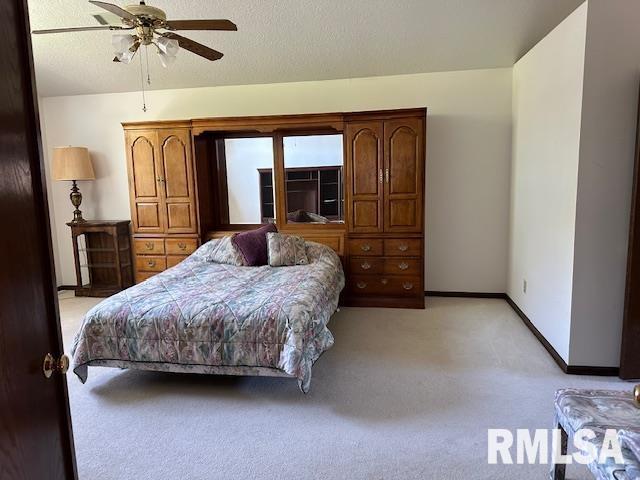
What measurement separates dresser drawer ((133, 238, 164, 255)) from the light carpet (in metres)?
1.90

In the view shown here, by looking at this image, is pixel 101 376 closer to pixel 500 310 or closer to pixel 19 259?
pixel 19 259

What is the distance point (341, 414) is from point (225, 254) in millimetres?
2215

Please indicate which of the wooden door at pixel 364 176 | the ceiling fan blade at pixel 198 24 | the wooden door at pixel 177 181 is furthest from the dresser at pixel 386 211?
the ceiling fan blade at pixel 198 24

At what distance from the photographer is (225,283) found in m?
3.44

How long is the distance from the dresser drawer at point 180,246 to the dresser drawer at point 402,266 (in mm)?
2177

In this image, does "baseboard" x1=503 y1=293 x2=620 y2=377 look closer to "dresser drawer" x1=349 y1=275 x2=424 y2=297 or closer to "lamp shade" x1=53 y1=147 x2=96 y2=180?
"dresser drawer" x1=349 y1=275 x2=424 y2=297

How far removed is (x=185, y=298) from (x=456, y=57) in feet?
11.2

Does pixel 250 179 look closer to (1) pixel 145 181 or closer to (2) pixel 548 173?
(1) pixel 145 181

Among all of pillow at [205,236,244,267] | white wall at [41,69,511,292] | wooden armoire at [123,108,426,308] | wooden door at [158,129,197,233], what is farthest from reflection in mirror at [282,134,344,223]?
wooden door at [158,129,197,233]

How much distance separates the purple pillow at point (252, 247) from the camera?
4129 millimetres

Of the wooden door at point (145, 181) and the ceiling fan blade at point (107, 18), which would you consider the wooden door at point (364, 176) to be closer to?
the wooden door at point (145, 181)

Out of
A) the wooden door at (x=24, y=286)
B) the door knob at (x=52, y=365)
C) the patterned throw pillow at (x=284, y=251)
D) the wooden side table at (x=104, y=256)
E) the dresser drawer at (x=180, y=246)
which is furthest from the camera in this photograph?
the wooden side table at (x=104, y=256)

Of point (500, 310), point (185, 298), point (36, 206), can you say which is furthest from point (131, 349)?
point (500, 310)

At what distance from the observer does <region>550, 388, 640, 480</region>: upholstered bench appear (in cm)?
134
